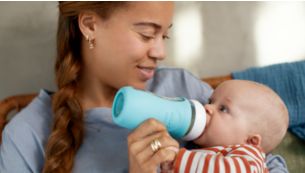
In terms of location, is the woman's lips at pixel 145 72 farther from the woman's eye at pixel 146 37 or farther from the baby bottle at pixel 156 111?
the baby bottle at pixel 156 111

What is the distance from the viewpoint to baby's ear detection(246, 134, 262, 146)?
1067 mm

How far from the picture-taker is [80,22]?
1.15m

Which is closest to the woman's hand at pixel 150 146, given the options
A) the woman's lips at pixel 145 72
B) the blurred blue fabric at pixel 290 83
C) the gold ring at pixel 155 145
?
the gold ring at pixel 155 145

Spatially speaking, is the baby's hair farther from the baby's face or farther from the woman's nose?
the woman's nose

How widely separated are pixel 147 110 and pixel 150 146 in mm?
80

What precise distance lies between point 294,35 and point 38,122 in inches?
43.2

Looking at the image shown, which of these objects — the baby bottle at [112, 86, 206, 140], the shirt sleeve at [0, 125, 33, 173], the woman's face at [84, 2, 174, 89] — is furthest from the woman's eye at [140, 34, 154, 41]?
the shirt sleeve at [0, 125, 33, 173]

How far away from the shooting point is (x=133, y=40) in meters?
1.09

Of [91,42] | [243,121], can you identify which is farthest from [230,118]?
[91,42]

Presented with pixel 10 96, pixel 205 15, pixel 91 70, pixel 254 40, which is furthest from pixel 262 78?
pixel 10 96

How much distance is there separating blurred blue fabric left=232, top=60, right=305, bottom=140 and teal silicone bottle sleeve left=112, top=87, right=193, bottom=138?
0.64 m

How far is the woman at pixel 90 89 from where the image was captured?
110 centimetres

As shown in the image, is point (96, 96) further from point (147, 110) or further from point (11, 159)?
point (147, 110)

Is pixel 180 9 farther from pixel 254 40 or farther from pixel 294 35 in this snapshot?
pixel 294 35
